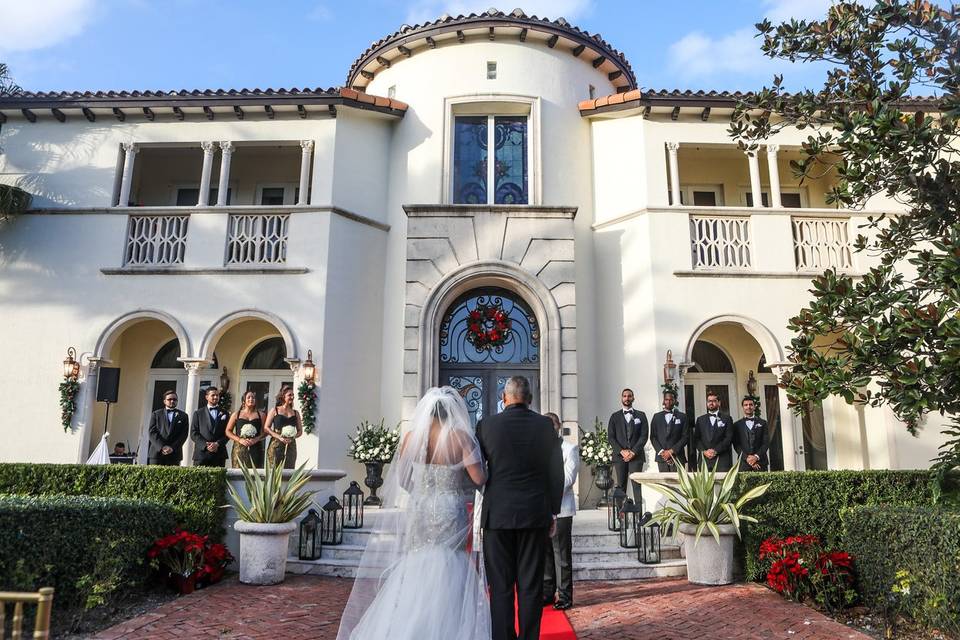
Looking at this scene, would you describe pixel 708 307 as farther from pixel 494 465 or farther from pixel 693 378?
pixel 494 465

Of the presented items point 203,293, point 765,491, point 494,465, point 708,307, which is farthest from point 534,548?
point 203,293

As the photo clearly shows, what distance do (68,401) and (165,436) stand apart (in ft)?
12.4

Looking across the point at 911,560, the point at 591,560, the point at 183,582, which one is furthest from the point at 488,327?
the point at 911,560

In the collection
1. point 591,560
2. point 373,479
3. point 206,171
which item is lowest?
point 591,560

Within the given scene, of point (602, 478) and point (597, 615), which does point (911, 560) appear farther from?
point (602, 478)

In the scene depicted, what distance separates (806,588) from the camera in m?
7.27

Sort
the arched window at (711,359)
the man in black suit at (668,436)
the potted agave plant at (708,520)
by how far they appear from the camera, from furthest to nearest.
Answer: the arched window at (711,359) < the man in black suit at (668,436) < the potted agave plant at (708,520)

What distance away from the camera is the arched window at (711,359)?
15328mm

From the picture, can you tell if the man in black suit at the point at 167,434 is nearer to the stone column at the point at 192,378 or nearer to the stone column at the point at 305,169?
the stone column at the point at 192,378

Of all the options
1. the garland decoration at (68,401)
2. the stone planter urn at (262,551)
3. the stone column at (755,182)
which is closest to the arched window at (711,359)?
the stone column at (755,182)

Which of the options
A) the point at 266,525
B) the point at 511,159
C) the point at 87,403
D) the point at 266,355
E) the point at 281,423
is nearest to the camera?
the point at 266,525

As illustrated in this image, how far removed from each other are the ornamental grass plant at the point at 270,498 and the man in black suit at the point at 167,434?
2.44 meters

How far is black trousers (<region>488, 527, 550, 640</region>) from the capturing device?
4863 millimetres

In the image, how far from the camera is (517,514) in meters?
4.88
